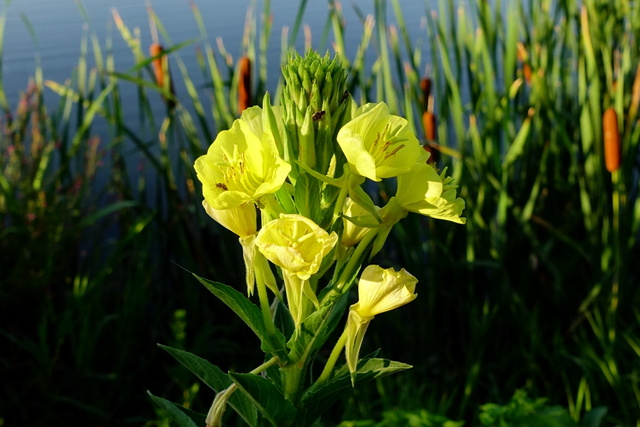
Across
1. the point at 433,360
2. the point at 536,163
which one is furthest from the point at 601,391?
the point at 536,163

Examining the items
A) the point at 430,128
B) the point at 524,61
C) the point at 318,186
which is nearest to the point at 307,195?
the point at 318,186

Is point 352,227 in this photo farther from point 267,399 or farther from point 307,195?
point 267,399

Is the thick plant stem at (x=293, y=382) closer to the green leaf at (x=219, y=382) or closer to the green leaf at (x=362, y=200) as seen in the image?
the green leaf at (x=219, y=382)

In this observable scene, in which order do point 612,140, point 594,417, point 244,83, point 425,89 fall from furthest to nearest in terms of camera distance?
point 425,89, point 244,83, point 612,140, point 594,417

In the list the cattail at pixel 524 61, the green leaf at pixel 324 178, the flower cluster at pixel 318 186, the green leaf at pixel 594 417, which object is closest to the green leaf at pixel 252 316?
the flower cluster at pixel 318 186

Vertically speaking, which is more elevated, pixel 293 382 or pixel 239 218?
pixel 239 218

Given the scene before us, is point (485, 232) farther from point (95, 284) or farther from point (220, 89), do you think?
point (95, 284)
